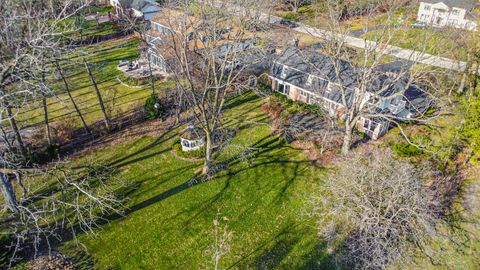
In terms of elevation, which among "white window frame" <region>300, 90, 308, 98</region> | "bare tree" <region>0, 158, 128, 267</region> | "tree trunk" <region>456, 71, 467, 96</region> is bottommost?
"bare tree" <region>0, 158, 128, 267</region>

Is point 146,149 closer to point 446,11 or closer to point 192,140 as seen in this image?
point 192,140

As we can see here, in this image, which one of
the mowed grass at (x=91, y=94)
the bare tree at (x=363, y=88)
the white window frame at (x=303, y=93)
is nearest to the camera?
the bare tree at (x=363, y=88)

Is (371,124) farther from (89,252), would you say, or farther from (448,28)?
Answer: (89,252)

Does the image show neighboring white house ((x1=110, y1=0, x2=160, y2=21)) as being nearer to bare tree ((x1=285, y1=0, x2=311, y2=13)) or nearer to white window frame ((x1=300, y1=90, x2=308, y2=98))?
bare tree ((x1=285, y1=0, x2=311, y2=13))

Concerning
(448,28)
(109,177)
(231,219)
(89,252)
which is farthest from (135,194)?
(448,28)

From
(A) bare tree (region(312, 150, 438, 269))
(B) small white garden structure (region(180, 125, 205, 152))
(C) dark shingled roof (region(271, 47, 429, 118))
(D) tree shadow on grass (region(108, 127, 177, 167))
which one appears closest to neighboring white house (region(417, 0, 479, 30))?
(C) dark shingled roof (region(271, 47, 429, 118))

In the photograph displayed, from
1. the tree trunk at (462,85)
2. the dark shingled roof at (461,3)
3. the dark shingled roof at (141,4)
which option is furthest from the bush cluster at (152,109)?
the dark shingled roof at (461,3)

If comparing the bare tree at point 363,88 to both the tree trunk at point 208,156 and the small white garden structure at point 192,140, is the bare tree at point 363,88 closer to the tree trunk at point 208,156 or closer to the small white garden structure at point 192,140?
the tree trunk at point 208,156
